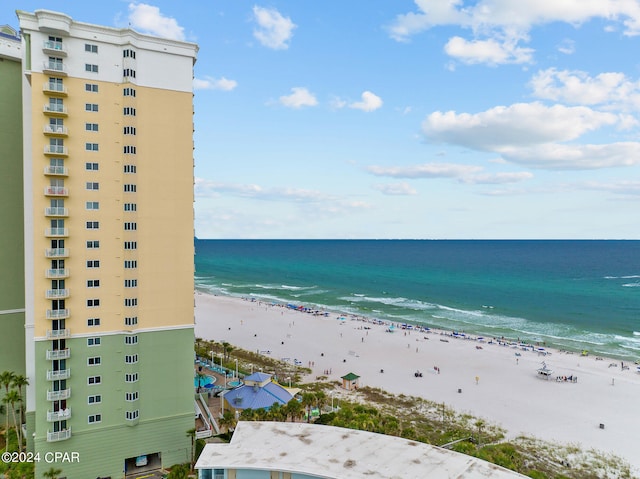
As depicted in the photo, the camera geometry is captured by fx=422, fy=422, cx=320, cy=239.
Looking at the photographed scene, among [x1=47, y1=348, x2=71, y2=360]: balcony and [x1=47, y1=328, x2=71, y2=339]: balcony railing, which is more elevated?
[x1=47, y1=328, x2=71, y2=339]: balcony railing

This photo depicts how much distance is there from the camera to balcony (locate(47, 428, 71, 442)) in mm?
29141

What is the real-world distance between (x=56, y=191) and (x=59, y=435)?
55.6ft

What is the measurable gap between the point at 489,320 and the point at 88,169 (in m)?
90.2

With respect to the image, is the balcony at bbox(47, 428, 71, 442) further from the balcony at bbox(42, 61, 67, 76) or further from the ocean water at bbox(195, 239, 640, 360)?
the ocean water at bbox(195, 239, 640, 360)

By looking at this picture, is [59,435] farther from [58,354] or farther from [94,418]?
[58,354]

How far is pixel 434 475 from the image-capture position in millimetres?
21891

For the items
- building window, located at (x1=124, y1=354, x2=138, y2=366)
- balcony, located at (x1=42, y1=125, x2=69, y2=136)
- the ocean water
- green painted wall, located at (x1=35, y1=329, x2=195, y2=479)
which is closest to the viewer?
balcony, located at (x1=42, y1=125, x2=69, y2=136)

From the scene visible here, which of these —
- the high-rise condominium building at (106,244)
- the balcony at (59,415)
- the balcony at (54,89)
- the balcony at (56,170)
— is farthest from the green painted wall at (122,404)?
the balcony at (54,89)

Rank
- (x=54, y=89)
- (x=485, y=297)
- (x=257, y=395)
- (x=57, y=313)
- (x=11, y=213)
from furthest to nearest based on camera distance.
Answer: (x=485, y=297) < (x=257, y=395) < (x=11, y=213) < (x=57, y=313) < (x=54, y=89)

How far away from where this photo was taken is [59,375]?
29.5 m

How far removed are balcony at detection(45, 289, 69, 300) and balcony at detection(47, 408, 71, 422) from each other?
315 inches

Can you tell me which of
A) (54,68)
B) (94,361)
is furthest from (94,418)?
(54,68)

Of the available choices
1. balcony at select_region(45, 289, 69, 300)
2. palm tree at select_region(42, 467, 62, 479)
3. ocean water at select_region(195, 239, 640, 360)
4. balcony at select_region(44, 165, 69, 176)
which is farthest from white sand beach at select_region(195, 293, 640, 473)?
balcony at select_region(44, 165, 69, 176)

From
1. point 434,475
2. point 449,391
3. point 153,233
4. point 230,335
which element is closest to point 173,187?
point 153,233
